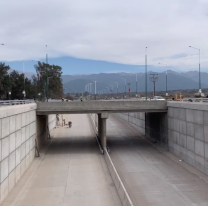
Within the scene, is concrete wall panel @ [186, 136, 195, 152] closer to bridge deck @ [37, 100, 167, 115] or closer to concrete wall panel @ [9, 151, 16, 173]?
bridge deck @ [37, 100, 167, 115]

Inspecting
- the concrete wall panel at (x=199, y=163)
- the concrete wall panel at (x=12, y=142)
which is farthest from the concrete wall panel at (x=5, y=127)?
the concrete wall panel at (x=199, y=163)

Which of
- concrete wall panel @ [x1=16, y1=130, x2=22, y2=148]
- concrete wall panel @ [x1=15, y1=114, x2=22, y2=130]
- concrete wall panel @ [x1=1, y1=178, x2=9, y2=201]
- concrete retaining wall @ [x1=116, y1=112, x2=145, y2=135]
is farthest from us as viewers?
concrete retaining wall @ [x1=116, y1=112, x2=145, y2=135]

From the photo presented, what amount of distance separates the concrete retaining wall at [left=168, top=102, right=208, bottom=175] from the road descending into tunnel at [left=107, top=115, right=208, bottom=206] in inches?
47.1

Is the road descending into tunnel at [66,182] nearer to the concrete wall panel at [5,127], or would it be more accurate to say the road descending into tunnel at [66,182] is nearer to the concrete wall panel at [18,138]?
the concrete wall panel at [18,138]

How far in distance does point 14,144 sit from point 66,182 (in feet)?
16.7

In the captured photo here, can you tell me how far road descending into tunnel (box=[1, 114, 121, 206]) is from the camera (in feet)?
66.2

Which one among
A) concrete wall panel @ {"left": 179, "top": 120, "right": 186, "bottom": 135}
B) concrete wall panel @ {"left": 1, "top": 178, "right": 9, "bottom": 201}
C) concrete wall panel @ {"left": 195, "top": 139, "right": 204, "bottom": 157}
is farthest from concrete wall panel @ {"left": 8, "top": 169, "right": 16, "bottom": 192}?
concrete wall panel @ {"left": 179, "top": 120, "right": 186, "bottom": 135}

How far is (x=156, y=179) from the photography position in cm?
2502

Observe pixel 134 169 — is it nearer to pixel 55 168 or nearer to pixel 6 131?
pixel 55 168

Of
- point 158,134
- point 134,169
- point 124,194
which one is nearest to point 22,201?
point 124,194

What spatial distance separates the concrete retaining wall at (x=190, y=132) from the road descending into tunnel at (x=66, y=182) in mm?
7693

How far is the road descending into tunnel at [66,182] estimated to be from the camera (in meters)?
20.2

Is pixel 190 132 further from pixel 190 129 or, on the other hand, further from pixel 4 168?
pixel 4 168

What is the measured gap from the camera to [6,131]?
67.2 feet
